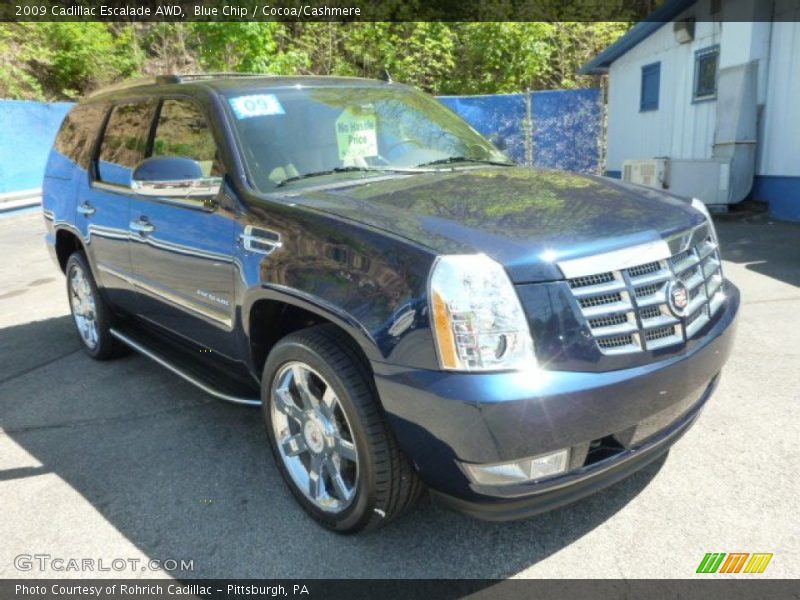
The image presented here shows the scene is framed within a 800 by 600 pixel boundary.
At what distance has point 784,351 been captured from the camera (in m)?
4.29

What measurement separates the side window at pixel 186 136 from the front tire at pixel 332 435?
1.11 metres

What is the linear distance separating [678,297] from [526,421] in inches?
30.4

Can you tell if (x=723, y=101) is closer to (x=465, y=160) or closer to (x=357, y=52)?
(x=465, y=160)

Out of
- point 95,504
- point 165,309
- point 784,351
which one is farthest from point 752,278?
point 95,504

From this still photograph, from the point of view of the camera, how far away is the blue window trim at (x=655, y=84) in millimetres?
12391

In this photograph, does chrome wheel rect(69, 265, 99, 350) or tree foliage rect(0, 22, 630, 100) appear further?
tree foliage rect(0, 22, 630, 100)

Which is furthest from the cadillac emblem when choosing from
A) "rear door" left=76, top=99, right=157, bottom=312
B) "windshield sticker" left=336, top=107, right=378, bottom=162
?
"rear door" left=76, top=99, right=157, bottom=312

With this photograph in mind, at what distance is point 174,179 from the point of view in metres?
3.00

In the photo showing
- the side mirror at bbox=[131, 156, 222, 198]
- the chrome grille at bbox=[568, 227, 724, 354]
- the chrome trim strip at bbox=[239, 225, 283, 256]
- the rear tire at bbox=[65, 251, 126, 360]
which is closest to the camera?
the chrome grille at bbox=[568, 227, 724, 354]

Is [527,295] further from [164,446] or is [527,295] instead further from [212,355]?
[164,446]

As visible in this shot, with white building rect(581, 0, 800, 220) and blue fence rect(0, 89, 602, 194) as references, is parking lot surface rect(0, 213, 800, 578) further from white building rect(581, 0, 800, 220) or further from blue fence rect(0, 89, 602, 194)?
blue fence rect(0, 89, 602, 194)

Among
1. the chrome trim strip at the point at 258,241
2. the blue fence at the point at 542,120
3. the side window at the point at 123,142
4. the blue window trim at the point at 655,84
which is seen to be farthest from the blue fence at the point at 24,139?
the chrome trim strip at the point at 258,241

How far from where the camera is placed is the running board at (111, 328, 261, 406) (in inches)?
124

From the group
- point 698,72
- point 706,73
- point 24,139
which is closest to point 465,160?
point 706,73
